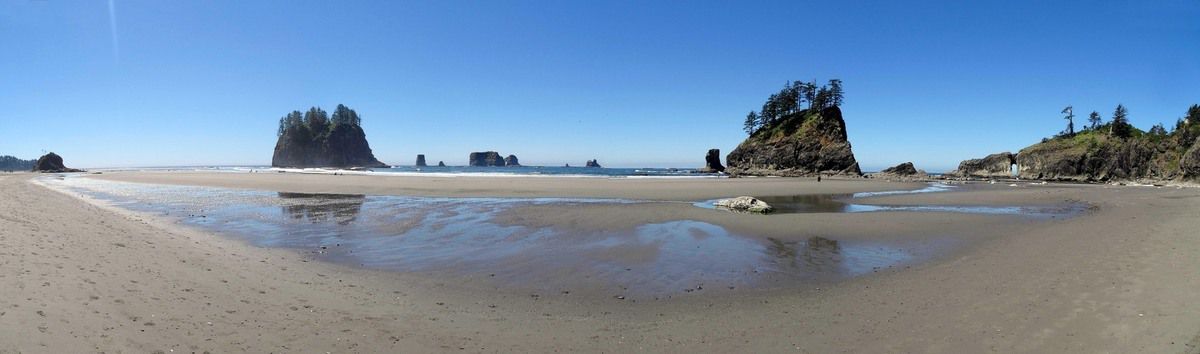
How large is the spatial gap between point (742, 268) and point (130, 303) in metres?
10.4

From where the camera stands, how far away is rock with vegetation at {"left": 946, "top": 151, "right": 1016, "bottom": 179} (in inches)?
2655

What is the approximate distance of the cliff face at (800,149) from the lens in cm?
7731

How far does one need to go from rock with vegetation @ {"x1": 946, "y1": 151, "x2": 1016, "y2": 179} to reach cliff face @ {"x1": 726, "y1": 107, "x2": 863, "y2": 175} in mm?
15569

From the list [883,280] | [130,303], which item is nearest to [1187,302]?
[883,280]

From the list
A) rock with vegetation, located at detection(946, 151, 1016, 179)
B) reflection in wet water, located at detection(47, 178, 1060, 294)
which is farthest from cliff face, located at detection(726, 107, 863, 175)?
reflection in wet water, located at detection(47, 178, 1060, 294)

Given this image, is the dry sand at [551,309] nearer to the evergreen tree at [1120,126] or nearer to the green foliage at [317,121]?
the evergreen tree at [1120,126]

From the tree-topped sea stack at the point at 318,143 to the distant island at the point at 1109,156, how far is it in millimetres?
163851

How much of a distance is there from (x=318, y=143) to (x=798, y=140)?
14677 cm

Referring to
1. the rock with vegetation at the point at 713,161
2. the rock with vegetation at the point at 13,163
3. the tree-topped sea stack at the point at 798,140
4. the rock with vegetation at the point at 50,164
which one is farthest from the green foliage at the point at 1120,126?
the rock with vegetation at the point at 13,163

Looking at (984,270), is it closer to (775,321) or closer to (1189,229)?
(775,321)

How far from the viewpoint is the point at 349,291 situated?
8.03m

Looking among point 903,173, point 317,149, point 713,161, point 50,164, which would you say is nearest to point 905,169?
point 903,173

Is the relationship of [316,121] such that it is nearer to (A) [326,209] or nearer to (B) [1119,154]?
(A) [326,209]

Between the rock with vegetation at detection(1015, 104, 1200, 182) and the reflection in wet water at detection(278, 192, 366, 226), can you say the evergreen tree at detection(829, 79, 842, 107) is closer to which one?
the rock with vegetation at detection(1015, 104, 1200, 182)
